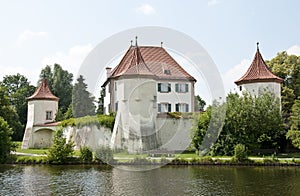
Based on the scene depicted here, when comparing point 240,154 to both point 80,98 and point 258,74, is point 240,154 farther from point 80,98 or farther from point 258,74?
point 80,98

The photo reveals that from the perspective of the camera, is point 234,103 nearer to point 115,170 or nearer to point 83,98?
point 115,170

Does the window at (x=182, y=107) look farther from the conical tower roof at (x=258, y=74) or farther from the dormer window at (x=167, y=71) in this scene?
the conical tower roof at (x=258, y=74)

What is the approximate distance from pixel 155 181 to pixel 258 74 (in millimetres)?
17737

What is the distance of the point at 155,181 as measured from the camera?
1781 cm

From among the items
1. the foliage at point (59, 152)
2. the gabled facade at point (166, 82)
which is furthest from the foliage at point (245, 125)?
the foliage at point (59, 152)

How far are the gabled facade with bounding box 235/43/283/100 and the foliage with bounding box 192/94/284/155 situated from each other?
2.97m

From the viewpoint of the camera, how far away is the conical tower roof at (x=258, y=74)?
31.4 metres

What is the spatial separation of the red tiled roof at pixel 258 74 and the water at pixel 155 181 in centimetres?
1079

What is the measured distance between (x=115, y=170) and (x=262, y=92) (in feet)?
50.2

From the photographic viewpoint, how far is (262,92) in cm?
3120

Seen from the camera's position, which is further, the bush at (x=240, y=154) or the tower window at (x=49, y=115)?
the tower window at (x=49, y=115)

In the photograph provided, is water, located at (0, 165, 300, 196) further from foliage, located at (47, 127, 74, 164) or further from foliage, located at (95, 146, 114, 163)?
foliage, located at (47, 127, 74, 164)

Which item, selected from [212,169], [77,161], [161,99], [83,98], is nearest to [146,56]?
[161,99]

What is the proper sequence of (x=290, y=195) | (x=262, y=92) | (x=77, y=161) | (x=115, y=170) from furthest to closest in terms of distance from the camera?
(x=262, y=92) < (x=77, y=161) < (x=115, y=170) < (x=290, y=195)
